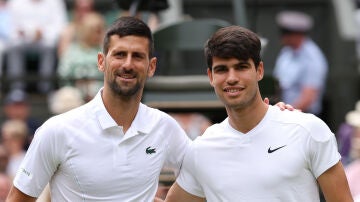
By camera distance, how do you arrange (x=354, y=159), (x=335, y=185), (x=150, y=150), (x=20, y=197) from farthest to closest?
1. (x=354, y=159)
2. (x=150, y=150)
3. (x=20, y=197)
4. (x=335, y=185)

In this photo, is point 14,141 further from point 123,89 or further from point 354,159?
point 123,89

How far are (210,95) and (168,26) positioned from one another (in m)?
0.69

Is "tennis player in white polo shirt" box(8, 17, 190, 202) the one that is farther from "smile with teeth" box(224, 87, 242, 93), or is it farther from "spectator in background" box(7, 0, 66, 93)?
"spectator in background" box(7, 0, 66, 93)

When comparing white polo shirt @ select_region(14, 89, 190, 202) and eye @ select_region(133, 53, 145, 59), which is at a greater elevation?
eye @ select_region(133, 53, 145, 59)

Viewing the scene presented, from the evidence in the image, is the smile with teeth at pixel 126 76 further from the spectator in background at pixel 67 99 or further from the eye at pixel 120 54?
the spectator in background at pixel 67 99

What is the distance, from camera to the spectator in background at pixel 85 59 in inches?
433

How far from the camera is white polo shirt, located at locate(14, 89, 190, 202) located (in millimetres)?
5715

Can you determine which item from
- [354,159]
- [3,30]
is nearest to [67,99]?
[3,30]

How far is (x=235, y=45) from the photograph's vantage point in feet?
18.4

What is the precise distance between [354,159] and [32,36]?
14.3ft

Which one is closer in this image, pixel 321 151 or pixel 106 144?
pixel 321 151

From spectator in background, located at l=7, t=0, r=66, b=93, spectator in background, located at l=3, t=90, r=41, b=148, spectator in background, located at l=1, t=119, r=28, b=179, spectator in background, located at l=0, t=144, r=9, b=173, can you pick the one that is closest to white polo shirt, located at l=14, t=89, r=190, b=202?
spectator in background, located at l=0, t=144, r=9, b=173

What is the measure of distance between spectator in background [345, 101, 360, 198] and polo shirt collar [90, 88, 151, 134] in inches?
99.5

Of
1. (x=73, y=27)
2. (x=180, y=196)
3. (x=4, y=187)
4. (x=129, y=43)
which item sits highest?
(x=129, y=43)
